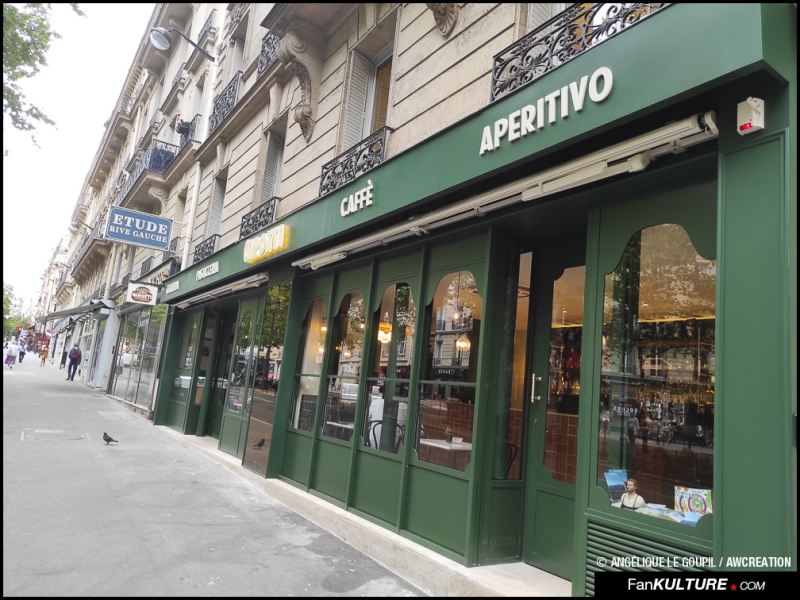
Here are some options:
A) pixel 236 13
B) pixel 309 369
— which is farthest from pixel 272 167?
pixel 236 13

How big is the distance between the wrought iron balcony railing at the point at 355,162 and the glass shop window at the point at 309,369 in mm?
1745

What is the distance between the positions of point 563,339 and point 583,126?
6.50 ft

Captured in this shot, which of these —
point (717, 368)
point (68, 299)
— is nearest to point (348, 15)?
point (717, 368)

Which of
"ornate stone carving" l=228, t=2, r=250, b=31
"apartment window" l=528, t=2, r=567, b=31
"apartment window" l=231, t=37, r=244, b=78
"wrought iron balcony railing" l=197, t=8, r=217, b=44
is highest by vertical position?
"wrought iron balcony railing" l=197, t=8, r=217, b=44

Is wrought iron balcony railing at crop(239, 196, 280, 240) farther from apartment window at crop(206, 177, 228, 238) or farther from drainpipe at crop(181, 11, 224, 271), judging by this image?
drainpipe at crop(181, 11, 224, 271)

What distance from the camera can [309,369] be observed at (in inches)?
300

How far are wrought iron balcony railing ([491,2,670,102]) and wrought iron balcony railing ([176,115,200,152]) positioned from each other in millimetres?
12244

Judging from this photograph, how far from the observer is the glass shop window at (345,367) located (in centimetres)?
649

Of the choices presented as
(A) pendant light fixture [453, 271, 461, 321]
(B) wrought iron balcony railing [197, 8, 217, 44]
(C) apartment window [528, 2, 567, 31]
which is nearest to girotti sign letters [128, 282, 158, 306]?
(B) wrought iron balcony railing [197, 8, 217, 44]

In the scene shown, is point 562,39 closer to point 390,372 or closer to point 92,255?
point 390,372

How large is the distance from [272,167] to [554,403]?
7.67 meters

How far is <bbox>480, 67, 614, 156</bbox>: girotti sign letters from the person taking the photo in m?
3.45

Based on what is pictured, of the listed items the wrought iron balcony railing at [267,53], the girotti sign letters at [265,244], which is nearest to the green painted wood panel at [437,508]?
the girotti sign letters at [265,244]

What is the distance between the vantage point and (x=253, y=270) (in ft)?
29.4
